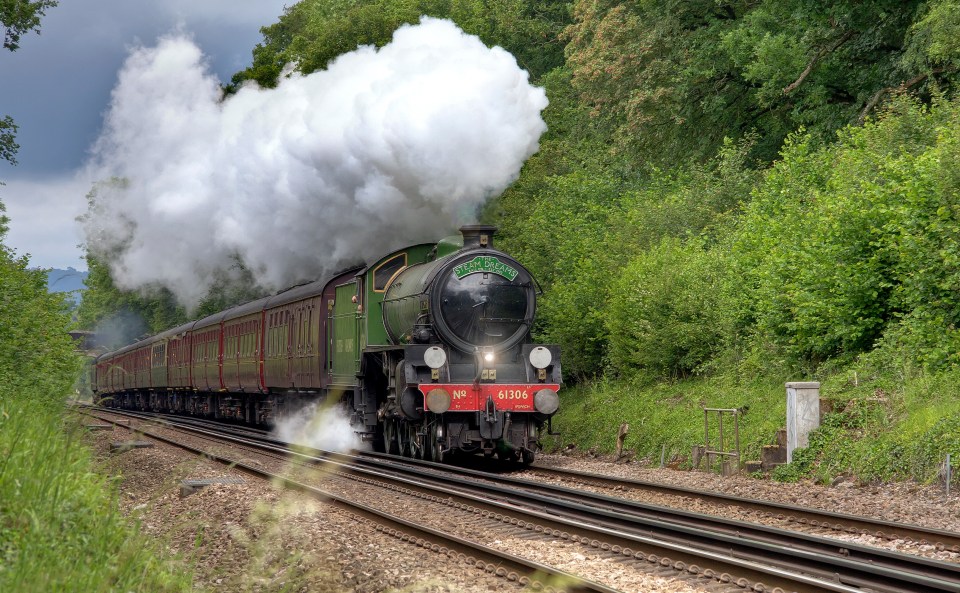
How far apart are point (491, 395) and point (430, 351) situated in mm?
1108

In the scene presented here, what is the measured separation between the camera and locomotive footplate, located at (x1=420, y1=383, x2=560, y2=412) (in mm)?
15039

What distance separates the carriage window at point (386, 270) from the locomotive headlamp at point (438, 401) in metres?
3.18

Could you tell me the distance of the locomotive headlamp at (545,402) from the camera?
15.2 m

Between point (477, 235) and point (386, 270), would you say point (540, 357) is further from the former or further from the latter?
point (386, 270)

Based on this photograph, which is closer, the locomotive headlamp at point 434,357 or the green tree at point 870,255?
the green tree at point 870,255

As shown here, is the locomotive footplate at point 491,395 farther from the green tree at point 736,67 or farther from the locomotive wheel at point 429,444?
the green tree at point 736,67

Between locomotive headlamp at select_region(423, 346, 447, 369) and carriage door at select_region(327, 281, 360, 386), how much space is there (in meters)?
2.78

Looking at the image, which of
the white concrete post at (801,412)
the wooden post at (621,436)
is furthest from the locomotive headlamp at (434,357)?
the white concrete post at (801,412)

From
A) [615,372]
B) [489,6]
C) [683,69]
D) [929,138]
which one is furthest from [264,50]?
[929,138]

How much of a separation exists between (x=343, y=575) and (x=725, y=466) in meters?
8.06

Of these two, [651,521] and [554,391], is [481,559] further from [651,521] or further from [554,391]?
[554,391]

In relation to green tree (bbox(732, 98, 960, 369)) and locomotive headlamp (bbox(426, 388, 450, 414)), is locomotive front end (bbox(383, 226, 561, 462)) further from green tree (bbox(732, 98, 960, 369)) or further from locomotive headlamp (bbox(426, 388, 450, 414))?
green tree (bbox(732, 98, 960, 369))

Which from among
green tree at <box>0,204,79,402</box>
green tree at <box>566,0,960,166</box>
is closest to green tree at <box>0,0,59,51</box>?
green tree at <box>0,204,79,402</box>

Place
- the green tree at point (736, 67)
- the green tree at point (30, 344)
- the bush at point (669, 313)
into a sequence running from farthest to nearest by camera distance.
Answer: the green tree at point (736, 67) → the bush at point (669, 313) → the green tree at point (30, 344)
